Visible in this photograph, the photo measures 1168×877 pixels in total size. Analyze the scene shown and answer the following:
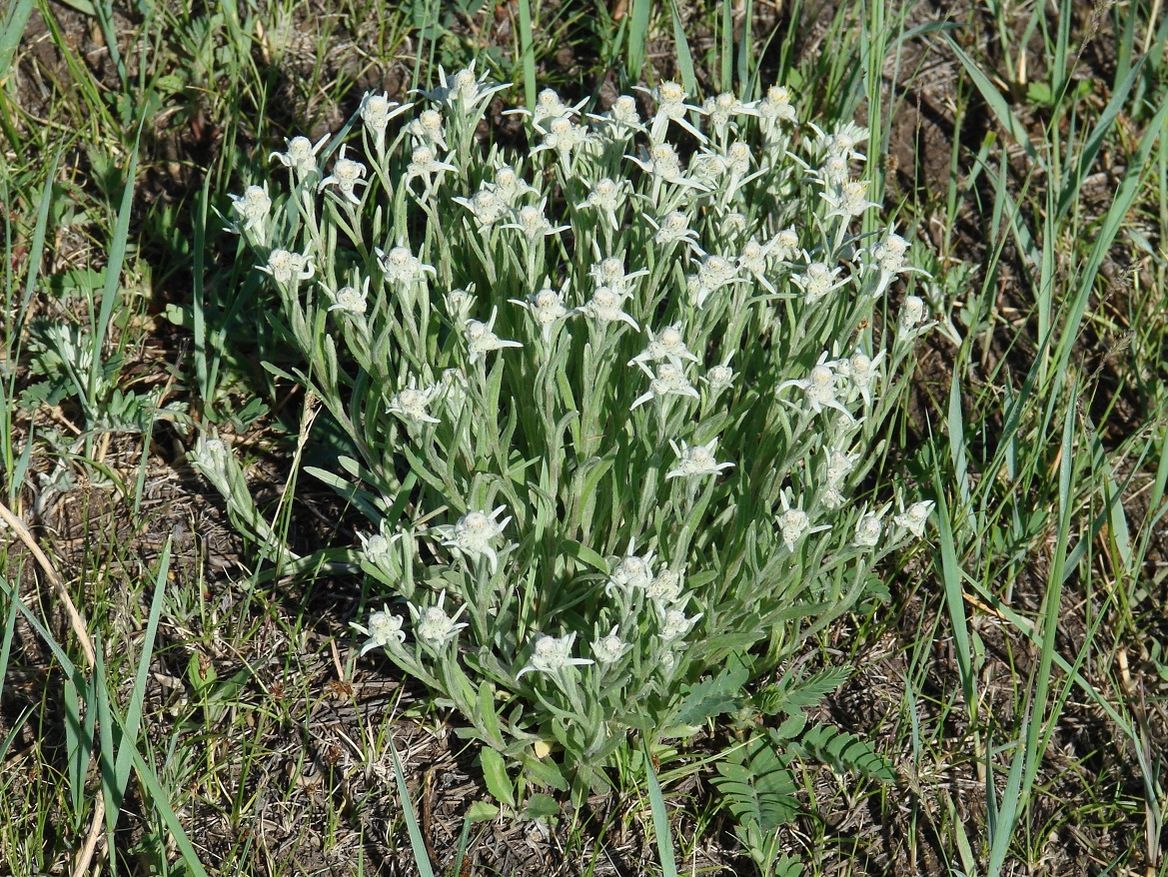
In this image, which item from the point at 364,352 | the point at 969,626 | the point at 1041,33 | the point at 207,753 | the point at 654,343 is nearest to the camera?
the point at 654,343

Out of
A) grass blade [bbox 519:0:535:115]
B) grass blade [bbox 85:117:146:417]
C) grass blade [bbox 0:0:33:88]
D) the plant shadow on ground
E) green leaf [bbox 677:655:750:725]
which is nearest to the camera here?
green leaf [bbox 677:655:750:725]

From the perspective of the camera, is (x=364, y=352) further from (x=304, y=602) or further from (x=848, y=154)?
(x=848, y=154)

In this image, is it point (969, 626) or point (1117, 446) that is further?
point (1117, 446)

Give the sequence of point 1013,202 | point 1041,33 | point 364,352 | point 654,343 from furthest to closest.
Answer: point 1041,33, point 1013,202, point 364,352, point 654,343

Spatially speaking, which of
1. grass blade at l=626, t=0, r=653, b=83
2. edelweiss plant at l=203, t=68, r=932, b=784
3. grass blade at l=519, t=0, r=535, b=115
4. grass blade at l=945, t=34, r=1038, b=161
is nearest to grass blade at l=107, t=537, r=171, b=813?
edelweiss plant at l=203, t=68, r=932, b=784

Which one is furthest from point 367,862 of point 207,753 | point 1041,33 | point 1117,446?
point 1041,33

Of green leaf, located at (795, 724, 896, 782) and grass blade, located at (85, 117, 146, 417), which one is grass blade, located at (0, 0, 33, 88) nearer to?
grass blade, located at (85, 117, 146, 417)

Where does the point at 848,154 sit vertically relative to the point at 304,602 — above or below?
above
